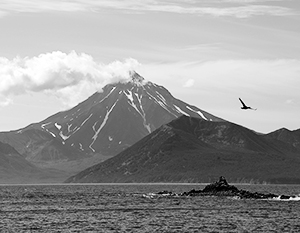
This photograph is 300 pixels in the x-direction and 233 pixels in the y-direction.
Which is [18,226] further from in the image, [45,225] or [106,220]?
[106,220]

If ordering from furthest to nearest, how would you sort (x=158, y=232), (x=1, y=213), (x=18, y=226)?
(x=1, y=213) → (x=18, y=226) → (x=158, y=232)

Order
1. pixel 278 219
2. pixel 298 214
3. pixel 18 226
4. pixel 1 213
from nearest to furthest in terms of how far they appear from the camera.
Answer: pixel 18 226 < pixel 278 219 < pixel 298 214 < pixel 1 213

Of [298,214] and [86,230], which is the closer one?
[86,230]

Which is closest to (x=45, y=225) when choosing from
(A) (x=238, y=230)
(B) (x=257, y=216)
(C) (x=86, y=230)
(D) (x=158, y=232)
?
(C) (x=86, y=230)

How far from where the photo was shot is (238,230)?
98.4m

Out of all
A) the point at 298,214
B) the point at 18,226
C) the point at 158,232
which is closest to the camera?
the point at 158,232

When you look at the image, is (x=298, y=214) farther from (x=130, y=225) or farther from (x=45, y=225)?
(x=45, y=225)

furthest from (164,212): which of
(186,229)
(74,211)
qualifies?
(186,229)

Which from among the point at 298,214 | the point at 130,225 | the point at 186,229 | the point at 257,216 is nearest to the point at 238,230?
the point at 186,229

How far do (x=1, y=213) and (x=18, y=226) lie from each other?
33655 mm

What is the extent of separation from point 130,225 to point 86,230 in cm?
934

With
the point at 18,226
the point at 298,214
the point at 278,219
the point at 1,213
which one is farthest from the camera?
the point at 1,213

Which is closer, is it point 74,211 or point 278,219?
point 278,219

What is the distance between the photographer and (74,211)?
14225 cm
